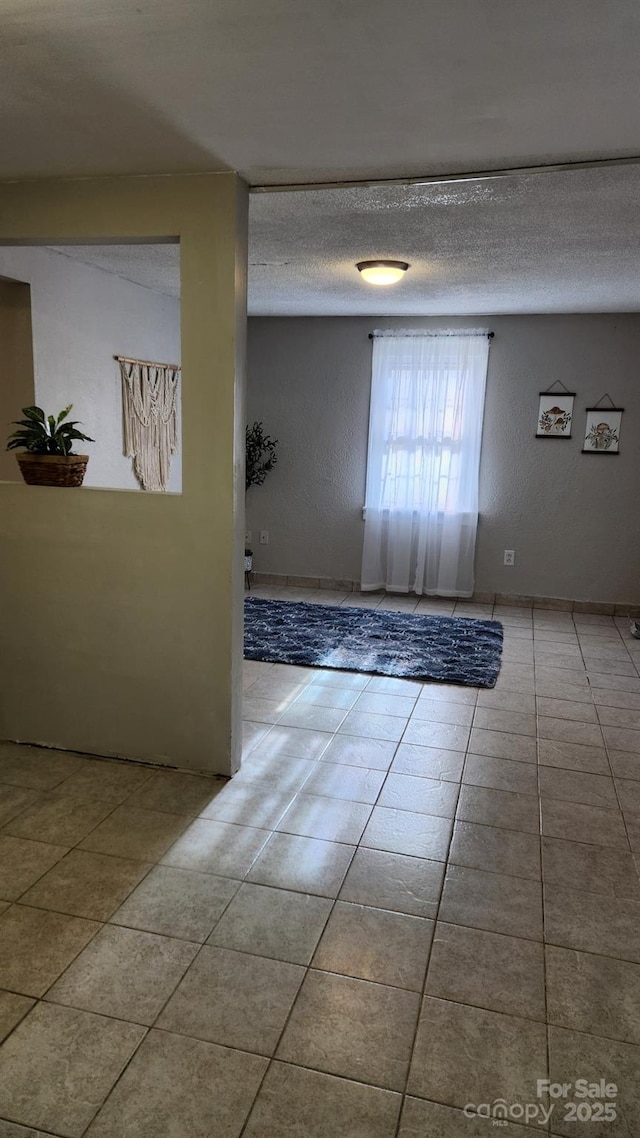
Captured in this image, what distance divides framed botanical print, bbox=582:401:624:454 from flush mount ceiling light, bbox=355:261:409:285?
2.24 metres

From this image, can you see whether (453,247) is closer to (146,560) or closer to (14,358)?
(146,560)

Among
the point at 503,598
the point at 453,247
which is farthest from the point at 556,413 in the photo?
the point at 453,247

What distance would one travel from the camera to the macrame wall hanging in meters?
4.70

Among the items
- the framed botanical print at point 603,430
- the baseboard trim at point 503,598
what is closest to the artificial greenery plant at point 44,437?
the baseboard trim at point 503,598

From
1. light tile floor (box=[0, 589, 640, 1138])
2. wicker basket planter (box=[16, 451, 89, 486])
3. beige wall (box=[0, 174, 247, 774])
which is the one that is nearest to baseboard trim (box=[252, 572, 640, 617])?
light tile floor (box=[0, 589, 640, 1138])

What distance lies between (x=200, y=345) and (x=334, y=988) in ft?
6.76

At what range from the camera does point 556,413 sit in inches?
220

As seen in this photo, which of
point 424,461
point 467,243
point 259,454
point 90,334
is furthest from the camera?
point 259,454

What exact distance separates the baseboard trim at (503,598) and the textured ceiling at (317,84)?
13.2 ft

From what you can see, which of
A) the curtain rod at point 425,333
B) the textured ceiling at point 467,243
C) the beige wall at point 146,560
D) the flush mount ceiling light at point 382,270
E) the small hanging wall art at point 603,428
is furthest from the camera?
the curtain rod at point 425,333

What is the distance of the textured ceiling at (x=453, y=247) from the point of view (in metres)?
2.71

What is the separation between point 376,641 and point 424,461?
1.82 metres

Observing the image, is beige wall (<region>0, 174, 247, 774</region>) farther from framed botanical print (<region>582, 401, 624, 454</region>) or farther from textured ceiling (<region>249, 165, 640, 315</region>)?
framed botanical print (<region>582, 401, 624, 454</region>)

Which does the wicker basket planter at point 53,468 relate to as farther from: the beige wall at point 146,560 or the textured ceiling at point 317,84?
the textured ceiling at point 317,84
